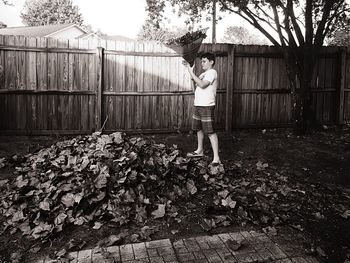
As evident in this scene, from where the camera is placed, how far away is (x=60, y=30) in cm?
3609

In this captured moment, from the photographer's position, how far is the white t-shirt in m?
5.89

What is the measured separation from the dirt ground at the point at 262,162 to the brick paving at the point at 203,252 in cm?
19

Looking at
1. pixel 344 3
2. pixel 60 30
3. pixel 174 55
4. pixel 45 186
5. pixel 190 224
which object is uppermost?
pixel 60 30

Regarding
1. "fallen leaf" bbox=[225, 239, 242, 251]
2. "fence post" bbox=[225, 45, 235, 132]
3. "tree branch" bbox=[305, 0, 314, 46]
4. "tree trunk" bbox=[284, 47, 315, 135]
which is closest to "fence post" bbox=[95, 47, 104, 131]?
"fence post" bbox=[225, 45, 235, 132]

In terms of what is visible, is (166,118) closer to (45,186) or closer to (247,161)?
(247,161)

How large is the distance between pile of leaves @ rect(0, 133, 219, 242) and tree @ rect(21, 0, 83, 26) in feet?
201

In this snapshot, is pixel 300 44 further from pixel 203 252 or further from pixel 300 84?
pixel 203 252

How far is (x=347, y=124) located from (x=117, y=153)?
25.7 feet

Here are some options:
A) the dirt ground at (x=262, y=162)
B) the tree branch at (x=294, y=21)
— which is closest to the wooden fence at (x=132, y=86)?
the dirt ground at (x=262, y=162)

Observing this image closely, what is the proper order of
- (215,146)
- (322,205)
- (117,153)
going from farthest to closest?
(215,146) → (117,153) → (322,205)

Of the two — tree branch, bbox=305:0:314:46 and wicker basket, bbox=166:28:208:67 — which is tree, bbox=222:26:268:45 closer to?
tree branch, bbox=305:0:314:46

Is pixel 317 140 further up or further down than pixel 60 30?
further down

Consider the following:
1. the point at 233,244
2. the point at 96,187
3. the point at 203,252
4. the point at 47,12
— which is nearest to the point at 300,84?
the point at 233,244

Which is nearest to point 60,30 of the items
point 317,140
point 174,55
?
point 174,55
